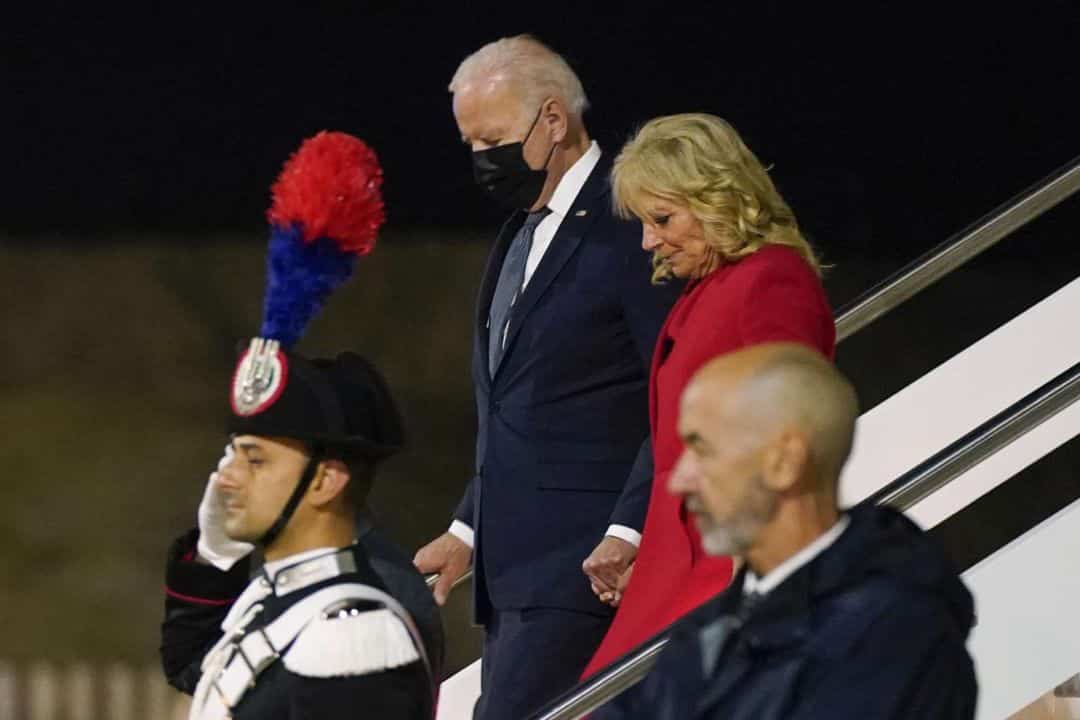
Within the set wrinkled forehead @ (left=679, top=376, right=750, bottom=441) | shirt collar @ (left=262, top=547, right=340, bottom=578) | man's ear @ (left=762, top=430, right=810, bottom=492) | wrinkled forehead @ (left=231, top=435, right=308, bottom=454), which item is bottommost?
shirt collar @ (left=262, top=547, right=340, bottom=578)

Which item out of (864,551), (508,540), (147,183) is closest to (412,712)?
(864,551)

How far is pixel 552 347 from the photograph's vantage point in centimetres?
397

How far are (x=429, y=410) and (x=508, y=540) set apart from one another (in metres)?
4.16

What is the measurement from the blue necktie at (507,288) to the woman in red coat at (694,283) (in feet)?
1.42

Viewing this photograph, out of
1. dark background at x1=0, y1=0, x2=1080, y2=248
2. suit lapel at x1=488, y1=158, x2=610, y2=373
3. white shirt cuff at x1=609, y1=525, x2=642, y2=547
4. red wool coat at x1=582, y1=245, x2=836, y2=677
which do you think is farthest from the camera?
dark background at x1=0, y1=0, x2=1080, y2=248

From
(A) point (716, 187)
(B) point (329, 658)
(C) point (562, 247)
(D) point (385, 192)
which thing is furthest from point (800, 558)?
(D) point (385, 192)

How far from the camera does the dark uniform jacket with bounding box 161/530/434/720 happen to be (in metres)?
2.86

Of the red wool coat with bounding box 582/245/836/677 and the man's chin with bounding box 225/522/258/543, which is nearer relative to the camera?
the man's chin with bounding box 225/522/258/543

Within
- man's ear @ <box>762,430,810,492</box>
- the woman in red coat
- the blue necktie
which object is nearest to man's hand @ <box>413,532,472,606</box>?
the blue necktie

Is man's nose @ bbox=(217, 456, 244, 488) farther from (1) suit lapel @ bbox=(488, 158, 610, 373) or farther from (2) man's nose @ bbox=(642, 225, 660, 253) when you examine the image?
(1) suit lapel @ bbox=(488, 158, 610, 373)

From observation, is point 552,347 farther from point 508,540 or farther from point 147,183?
point 147,183

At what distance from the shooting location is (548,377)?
157 inches

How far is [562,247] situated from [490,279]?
0.20m

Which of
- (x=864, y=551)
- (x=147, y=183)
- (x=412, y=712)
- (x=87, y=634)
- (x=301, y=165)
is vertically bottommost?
(x=87, y=634)
